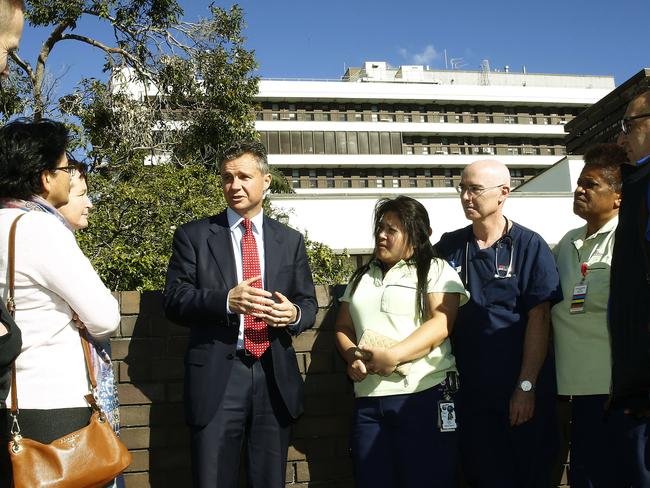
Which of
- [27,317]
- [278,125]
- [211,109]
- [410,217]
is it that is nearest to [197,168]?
[211,109]

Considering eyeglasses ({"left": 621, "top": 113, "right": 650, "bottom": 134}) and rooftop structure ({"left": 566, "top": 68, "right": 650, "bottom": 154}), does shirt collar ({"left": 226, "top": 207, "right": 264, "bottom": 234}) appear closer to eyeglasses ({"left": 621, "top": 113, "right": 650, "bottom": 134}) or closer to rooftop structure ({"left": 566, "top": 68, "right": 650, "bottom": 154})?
eyeglasses ({"left": 621, "top": 113, "right": 650, "bottom": 134})

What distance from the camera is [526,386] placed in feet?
11.0

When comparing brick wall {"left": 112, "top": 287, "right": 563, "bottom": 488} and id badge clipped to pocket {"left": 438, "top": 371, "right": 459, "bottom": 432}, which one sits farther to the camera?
brick wall {"left": 112, "top": 287, "right": 563, "bottom": 488}

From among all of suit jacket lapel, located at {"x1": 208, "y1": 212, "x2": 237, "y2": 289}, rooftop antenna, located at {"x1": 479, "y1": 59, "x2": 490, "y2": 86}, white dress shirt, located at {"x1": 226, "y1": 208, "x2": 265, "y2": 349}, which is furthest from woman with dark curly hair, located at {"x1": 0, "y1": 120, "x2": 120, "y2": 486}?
rooftop antenna, located at {"x1": 479, "y1": 59, "x2": 490, "y2": 86}

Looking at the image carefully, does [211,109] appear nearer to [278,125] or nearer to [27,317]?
[27,317]

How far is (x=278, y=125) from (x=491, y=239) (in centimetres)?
5806

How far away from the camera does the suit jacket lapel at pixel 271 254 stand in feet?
11.3

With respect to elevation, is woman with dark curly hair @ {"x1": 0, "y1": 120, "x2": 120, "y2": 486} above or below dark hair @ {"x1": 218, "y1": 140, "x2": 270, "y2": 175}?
below

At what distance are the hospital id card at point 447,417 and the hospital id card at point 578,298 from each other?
85cm

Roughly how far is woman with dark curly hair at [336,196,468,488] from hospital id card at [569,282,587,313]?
57 cm

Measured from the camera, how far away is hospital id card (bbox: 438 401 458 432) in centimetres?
322

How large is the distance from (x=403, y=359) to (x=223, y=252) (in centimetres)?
109

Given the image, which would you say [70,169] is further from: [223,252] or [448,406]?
[448,406]

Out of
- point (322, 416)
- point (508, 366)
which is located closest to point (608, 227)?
point (508, 366)
